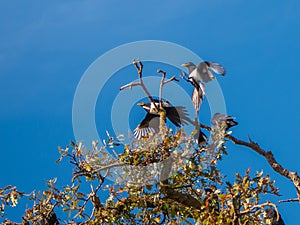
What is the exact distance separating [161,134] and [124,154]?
0.42m

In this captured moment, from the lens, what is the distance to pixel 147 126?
293 inches

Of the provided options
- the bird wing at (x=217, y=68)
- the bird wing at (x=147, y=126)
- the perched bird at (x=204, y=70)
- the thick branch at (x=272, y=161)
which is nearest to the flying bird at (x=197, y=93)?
the perched bird at (x=204, y=70)

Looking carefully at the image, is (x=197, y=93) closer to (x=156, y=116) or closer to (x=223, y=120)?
(x=156, y=116)

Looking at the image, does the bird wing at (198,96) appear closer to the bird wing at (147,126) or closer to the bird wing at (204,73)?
the bird wing at (204,73)

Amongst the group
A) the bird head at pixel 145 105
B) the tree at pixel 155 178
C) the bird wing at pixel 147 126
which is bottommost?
the tree at pixel 155 178

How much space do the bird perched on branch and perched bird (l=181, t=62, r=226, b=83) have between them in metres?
0.73

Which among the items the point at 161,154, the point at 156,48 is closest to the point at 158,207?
the point at 161,154

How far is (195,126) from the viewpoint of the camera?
6.67 meters

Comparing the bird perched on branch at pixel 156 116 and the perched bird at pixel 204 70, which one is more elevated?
the perched bird at pixel 204 70

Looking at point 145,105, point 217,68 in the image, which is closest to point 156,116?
point 145,105

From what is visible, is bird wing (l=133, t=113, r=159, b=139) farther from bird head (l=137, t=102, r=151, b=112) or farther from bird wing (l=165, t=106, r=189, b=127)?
bird wing (l=165, t=106, r=189, b=127)

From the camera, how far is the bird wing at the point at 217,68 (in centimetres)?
773

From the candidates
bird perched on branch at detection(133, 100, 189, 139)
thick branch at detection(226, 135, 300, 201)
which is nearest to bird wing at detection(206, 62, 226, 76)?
bird perched on branch at detection(133, 100, 189, 139)

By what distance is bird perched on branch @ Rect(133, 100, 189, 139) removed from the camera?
6.93 meters
